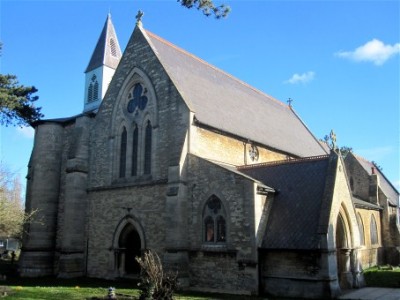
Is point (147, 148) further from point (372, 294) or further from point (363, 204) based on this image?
point (363, 204)

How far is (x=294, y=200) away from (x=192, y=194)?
15.3ft

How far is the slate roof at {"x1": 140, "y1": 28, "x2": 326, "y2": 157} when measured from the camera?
21953 mm

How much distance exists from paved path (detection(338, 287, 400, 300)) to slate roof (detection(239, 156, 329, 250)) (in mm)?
2347

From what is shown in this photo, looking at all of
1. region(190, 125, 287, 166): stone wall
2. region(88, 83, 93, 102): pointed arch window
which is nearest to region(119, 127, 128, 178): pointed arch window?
region(190, 125, 287, 166): stone wall

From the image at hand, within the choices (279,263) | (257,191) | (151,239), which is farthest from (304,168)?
(151,239)

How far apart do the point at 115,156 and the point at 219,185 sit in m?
7.60

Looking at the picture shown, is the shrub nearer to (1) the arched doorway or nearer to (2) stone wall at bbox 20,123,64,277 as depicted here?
(1) the arched doorway

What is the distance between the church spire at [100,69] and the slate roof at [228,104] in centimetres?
772

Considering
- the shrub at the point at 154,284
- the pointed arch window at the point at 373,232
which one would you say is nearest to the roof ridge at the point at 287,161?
the shrub at the point at 154,284

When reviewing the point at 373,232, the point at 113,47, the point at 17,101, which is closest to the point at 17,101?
the point at 17,101

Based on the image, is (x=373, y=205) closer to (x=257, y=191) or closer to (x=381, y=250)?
(x=381, y=250)

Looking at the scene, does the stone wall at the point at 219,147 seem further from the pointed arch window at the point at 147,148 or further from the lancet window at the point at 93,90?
the lancet window at the point at 93,90

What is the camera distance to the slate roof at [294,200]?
16.5 meters

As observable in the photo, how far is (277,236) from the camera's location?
16.9 metres
